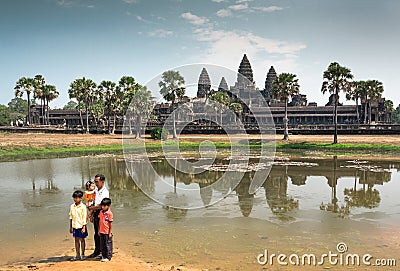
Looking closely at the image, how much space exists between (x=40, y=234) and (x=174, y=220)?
4277 millimetres

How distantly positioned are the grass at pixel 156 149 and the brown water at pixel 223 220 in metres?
16.1

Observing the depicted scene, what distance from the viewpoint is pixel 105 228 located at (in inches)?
325

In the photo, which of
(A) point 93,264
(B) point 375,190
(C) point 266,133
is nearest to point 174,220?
(A) point 93,264

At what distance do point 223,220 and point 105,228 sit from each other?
18.0 ft

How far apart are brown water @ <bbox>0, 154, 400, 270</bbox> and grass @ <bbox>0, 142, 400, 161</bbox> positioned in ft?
52.9

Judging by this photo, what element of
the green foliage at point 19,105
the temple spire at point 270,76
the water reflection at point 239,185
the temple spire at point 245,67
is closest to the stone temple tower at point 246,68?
the temple spire at point 245,67

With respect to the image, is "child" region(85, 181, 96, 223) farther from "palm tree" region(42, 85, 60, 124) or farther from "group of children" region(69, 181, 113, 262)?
"palm tree" region(42, 85, 60, 124)

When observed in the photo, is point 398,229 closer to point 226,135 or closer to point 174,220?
point 174,220

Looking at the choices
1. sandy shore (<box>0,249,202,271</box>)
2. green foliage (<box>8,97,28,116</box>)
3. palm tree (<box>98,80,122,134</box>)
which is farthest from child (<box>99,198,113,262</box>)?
green foliage (<box>8,97,28,116</box>)

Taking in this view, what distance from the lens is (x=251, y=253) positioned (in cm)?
946

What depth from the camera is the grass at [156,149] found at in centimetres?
3784

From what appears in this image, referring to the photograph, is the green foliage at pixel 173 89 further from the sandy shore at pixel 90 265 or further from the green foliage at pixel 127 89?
the sandy shore at pixel 90 265

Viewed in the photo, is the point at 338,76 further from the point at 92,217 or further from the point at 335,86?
the point at 92,217

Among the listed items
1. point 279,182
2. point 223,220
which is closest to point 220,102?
point 279,182
